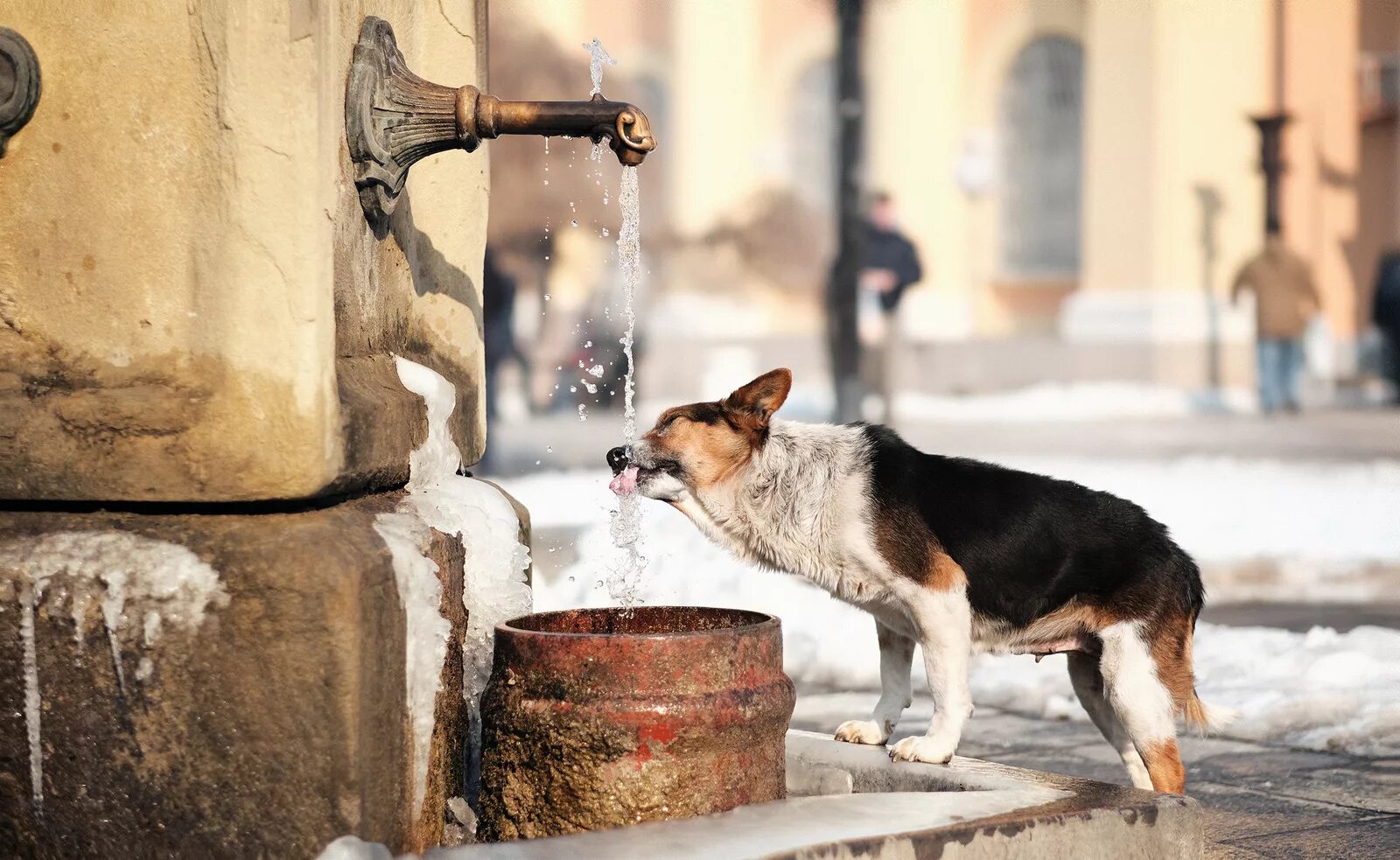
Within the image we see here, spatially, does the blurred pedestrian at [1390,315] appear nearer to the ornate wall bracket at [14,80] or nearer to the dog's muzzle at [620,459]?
the dog's muzzle at [620,459]

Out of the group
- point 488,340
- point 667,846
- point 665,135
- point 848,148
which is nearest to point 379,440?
point 667,846

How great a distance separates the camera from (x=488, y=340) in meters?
18.2

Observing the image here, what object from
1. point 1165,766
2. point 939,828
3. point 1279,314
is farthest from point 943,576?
point 1279,314

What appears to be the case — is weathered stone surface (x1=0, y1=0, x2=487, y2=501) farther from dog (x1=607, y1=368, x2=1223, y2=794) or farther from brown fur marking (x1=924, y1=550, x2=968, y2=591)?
brown fur marking (x1=924, y1=550, x2=968, y2=591)

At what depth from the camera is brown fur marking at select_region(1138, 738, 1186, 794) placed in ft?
13.7

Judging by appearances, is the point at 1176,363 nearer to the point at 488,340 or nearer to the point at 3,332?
the point at 488,340

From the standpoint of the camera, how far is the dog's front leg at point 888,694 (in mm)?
4441

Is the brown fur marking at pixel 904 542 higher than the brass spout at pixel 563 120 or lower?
lower

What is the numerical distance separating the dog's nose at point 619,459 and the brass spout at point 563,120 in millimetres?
1023

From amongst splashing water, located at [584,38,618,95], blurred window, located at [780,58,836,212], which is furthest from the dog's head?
blurred window, located at [780,58,836,212]

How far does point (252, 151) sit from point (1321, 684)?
4483mm

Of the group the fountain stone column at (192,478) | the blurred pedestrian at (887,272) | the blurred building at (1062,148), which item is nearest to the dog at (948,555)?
the fountain stone column at (192,478)

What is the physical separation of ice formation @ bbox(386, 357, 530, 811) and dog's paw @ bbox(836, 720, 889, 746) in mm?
1019

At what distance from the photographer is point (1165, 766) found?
416 centimetres
